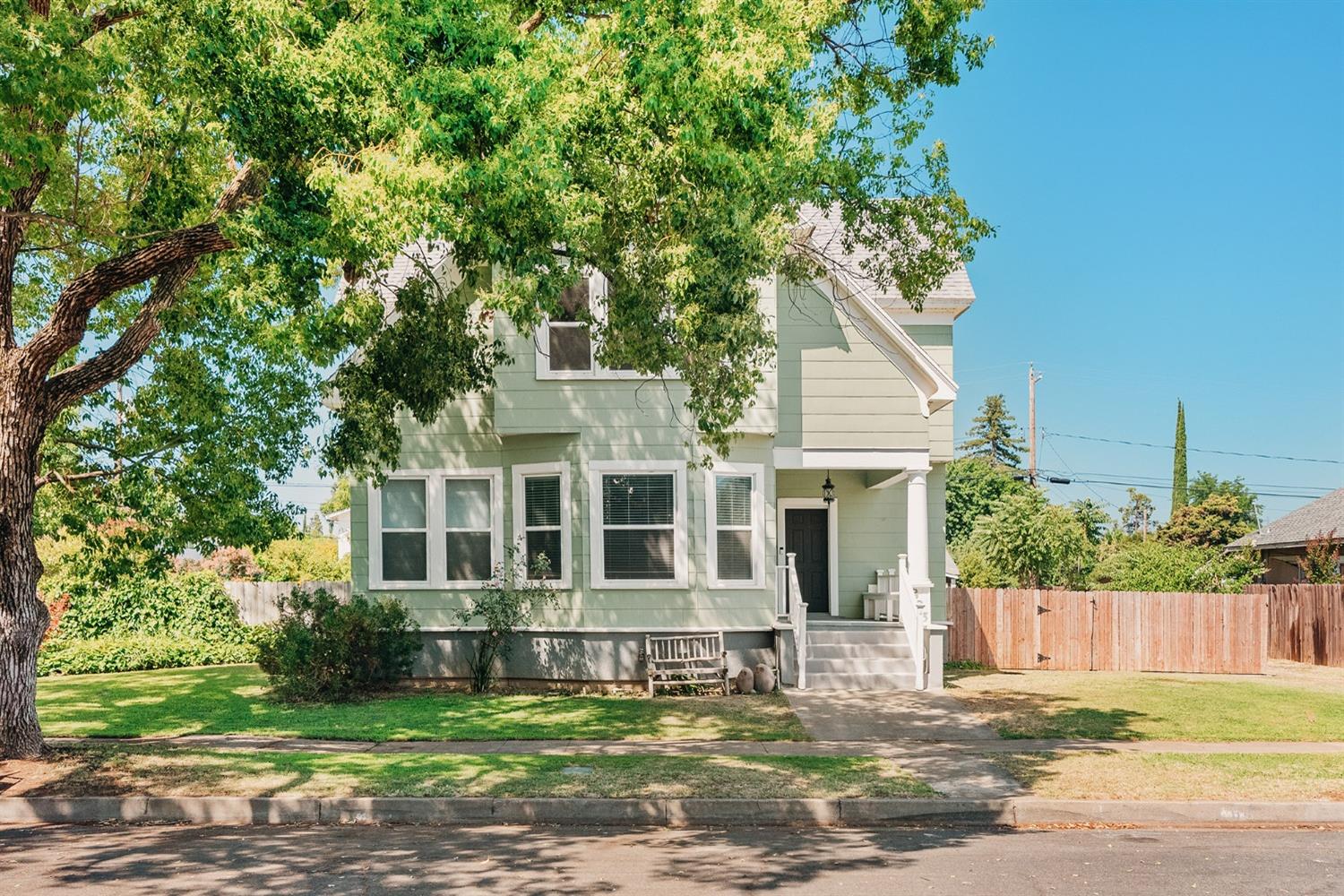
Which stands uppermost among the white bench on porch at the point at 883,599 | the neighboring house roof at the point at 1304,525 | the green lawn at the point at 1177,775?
the neighboring house roof at the point at 1304,525

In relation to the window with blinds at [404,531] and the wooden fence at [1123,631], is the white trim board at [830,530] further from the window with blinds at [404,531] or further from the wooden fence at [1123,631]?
the window with blinds at [404,531]

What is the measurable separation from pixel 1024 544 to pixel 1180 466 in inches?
1628

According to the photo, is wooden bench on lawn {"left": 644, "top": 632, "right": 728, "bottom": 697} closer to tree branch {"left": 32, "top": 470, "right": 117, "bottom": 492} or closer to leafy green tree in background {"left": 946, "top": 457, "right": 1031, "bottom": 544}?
tree branch {"left": 32, "top": 470, "right": 117, "bottom": 492}

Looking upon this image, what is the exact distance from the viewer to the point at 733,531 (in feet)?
58.1

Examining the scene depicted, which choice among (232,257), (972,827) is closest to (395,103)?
(232,257)

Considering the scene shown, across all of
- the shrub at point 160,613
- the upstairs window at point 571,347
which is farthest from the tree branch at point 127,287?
the shrub at point 160,613

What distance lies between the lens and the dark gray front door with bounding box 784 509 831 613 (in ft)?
70.3

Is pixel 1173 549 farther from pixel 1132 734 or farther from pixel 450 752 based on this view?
pixel 450 752

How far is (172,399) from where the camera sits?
13664 millimetres

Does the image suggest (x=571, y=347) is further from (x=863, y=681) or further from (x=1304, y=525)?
(x=1304, y=525)

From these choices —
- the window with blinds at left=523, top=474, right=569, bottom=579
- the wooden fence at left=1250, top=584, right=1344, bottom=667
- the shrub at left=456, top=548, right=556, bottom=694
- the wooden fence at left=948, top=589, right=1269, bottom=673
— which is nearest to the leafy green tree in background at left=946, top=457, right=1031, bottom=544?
the wooden fence at left=1250, top=584, right=1344, bottom=667

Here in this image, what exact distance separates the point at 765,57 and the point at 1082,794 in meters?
7.49

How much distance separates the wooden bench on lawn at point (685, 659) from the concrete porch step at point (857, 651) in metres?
1.87

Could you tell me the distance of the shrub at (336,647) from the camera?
16375mm
